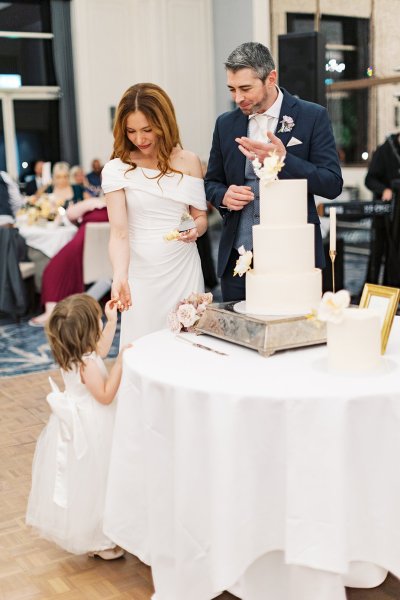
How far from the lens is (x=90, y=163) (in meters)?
14.2

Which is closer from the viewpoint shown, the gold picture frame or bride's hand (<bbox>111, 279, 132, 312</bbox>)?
the gold picture frame

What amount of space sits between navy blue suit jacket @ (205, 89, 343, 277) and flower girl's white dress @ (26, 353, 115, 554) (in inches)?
31.8

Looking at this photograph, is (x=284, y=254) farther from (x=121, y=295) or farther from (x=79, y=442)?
(x=79, y=442)

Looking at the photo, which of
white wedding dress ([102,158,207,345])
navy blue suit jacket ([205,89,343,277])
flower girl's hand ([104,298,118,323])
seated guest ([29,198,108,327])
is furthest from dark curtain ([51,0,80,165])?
flower girl's hand ([104,298,118,323])

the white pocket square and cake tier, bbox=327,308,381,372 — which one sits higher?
the white pocket square

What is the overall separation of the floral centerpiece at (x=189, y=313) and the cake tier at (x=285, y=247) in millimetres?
336

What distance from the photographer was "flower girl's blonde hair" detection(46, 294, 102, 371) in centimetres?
279

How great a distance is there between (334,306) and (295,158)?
0.94m

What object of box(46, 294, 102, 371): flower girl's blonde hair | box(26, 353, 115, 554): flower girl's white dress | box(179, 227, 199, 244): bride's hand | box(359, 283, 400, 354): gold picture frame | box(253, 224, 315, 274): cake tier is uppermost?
box(253, 224, 315, 274): cake tier

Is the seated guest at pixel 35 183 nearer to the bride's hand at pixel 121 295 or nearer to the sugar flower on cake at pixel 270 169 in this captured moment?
the bride's hand at pixel 121 295

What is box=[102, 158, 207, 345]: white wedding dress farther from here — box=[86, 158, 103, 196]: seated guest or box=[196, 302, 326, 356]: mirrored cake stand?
box=[86, 158, 103, 196]: seated guest

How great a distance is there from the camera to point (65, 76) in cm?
1416

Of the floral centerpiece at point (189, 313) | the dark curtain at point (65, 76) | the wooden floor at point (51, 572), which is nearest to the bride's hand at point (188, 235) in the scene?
the floral centerpiece at point (189, 313)

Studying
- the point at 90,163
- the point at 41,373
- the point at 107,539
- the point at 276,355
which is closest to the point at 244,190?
the point at 276,355
